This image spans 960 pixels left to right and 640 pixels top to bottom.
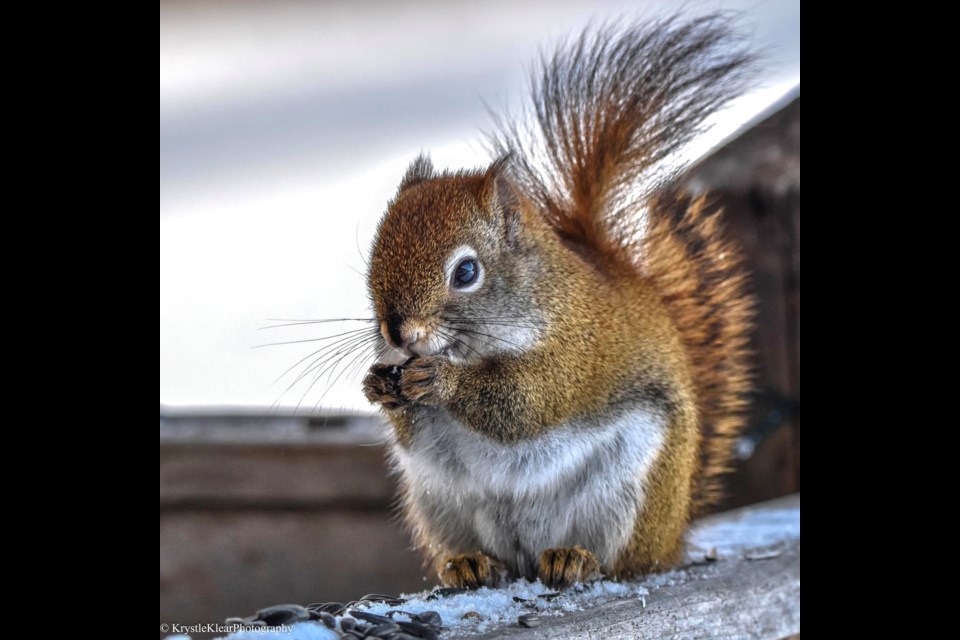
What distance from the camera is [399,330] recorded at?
3.63 feet

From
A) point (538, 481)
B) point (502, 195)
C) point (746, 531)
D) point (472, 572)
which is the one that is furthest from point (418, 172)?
point (746, 531)

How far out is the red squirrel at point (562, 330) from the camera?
46.8 inches

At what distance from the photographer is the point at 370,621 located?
1.08 meters

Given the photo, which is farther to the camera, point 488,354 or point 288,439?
point 288,439

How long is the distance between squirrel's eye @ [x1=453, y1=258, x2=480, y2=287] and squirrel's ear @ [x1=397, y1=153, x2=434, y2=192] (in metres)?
0.17

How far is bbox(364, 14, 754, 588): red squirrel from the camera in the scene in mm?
1188

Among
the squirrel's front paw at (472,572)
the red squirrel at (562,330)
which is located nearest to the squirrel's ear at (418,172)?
the red squirrel at (562,330)

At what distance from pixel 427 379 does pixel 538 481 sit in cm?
23

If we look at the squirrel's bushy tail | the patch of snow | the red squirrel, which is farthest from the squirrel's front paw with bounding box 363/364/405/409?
the patch of snow

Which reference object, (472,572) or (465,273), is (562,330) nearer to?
(465,273)

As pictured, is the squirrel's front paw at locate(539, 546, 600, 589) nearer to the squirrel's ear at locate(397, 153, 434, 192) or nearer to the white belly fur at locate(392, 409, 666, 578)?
the white belly fur at locate(392, 409, 666, 578)

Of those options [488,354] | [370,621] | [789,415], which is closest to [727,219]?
[789,415]
